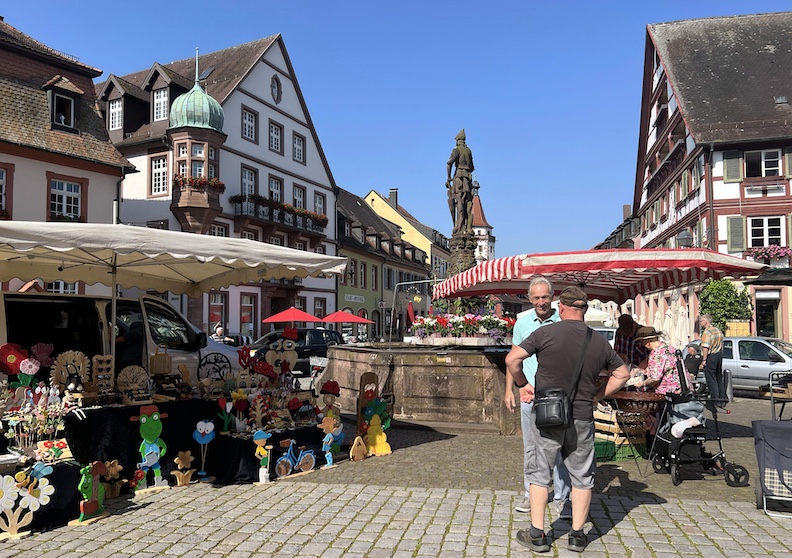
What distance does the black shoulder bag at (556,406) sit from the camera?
14.0 ft

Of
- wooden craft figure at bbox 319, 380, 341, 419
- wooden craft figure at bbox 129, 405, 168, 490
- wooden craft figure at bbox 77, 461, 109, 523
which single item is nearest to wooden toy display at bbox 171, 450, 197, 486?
wooden craft figure at bbox 129, 405, 168, 490

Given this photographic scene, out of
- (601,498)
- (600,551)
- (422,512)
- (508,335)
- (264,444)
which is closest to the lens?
(600,551)

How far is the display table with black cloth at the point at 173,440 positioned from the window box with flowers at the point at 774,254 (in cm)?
2411

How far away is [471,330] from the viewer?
1134 cm

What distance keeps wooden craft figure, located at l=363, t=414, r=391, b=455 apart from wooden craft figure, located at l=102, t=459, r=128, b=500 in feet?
9.36

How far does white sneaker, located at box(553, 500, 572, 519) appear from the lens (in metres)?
5.14


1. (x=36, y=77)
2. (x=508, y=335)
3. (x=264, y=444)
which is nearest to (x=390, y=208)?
(x=36, y=77)

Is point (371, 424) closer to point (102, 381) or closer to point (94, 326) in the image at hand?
point (102, 381)

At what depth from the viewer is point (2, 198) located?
20.9 meters

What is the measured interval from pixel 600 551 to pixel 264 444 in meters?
3.49

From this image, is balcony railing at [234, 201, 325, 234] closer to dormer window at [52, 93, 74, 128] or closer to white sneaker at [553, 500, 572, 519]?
dormer window at [52, 93, 74, 128]

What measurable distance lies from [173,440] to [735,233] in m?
26.3

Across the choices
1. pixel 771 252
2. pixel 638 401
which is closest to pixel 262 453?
pixel 638 401

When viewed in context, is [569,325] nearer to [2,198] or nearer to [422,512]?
[422,512]
